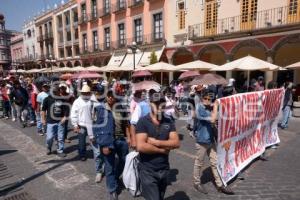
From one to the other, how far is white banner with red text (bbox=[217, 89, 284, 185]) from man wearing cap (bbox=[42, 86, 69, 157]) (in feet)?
12.6

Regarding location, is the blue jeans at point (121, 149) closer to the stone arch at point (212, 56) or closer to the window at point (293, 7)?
the window at point (293, 7)

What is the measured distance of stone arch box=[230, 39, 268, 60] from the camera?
48.4 ft

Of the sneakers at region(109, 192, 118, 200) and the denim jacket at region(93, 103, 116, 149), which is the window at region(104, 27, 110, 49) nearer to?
the denim jacket at region(93, 103, 116, 149)

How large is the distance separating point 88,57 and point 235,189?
29710 millimetres

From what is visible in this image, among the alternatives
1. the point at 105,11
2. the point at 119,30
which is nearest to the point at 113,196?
the point at 119,30

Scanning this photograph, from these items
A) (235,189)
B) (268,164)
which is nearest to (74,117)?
(235,189)

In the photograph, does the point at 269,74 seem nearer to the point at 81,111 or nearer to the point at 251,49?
the point at 251,49

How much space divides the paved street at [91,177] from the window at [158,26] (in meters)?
15.9

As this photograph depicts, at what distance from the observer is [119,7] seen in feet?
84.7

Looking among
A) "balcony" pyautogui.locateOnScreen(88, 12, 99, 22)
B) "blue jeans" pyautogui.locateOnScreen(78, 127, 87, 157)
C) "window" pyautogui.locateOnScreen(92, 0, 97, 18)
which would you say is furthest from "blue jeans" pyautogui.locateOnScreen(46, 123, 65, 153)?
"window" pyautogui.locateOnScreen(92, 0, 97, 18)

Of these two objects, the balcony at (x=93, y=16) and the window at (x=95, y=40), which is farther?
the window at (x=95, y=40)

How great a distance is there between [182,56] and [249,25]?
7.00 m

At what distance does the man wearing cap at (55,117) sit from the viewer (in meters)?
6.34

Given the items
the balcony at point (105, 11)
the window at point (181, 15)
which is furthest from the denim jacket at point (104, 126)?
the balcony at point (105, 11)
